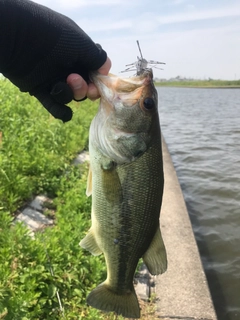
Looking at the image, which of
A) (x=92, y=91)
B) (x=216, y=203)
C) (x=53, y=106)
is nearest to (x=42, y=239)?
(x=53, y=106)

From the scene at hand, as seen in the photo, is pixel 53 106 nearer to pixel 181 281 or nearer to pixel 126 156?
pixel 126 156

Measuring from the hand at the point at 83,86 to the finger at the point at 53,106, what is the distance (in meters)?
0.14

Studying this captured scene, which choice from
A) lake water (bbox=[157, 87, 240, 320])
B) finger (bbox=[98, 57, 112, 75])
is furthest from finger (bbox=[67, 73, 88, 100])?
lake water (bbox=[157, 87, 240, 320])

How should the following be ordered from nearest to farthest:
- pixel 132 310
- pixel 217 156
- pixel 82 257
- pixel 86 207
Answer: pixel 132 310
pixel 82 257
pixel 86 207
pixel 217 156

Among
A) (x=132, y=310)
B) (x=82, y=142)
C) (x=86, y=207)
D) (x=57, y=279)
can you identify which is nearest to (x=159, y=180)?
(x=132, y=310)

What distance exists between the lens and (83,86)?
7.50 ft

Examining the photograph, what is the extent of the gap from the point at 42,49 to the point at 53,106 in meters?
0.39

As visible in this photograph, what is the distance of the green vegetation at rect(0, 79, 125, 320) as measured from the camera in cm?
348

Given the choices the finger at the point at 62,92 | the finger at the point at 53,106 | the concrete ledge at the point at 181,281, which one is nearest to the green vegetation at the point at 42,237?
the concrete ledge at the point at 181,281

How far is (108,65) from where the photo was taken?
233 cm

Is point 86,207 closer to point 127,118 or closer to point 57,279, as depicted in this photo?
point 57,279

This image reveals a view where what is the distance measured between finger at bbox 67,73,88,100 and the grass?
1.56 metres

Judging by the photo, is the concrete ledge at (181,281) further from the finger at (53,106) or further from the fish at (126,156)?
the finger at (53,106)

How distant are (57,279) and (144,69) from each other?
8.04 feet
